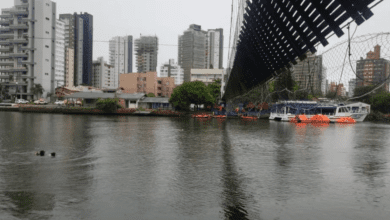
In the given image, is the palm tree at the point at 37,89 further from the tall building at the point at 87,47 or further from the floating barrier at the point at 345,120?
the tall building at the point at 87,47

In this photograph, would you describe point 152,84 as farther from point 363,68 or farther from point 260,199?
point 260,199

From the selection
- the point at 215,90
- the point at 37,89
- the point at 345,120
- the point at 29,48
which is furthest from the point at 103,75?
the point at 345,120

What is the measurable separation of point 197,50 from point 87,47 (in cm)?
5217

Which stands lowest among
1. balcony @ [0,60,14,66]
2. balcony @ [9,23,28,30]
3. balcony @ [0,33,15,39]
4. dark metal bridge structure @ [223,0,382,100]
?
dark metal bridge structure @ [223,0,382,100]

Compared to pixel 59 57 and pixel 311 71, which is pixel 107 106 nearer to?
pixel 311 71

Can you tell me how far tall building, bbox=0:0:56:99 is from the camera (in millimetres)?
74062

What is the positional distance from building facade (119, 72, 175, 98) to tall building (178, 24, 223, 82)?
189 ft

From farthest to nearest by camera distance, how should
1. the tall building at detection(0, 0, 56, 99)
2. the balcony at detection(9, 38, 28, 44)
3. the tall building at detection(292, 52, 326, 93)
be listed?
the tall building at detection(0, 0, 56, 99) → the balcony at detection(9, 38, 28, 44) → the tall building at detection(292, 52, 326, 93)

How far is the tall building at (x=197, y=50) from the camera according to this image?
517ft

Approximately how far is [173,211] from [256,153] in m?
8.14

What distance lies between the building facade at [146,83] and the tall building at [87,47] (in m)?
53.2

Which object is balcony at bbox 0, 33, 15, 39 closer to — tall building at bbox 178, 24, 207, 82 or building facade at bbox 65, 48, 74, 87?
building facade at bbox 65, 48, 74, 87

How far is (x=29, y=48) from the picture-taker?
73500 mm

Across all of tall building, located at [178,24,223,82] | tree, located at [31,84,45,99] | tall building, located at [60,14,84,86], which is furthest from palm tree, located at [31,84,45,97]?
tall building, located at [178,24,223,82]
